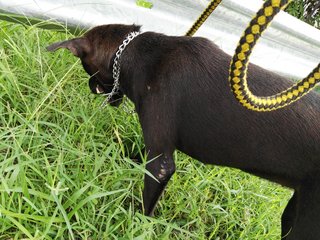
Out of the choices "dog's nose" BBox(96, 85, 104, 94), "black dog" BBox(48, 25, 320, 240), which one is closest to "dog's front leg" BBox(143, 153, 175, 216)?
"black dog" BBox(48, 25, 320, 240)

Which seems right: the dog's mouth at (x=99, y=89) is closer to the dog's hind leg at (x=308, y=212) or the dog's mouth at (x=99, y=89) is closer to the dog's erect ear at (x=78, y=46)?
the dog's erect ear at (x=78, y=46)

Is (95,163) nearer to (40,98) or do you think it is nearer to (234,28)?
(40,98)

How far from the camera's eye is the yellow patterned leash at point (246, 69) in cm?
133

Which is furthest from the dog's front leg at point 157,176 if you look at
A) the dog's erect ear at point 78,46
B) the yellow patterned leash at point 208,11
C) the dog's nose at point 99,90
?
the yellow patterned leash at point 208,11

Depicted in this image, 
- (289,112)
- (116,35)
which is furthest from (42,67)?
(289,112)

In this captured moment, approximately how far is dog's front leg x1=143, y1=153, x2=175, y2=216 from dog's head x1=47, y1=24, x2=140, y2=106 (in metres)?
0.60

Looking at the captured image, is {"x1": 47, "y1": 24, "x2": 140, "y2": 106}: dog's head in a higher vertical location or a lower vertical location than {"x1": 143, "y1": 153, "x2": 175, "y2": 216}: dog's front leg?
higher

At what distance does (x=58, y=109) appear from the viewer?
2.42 metres

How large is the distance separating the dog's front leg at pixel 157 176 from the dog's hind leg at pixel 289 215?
0.69m

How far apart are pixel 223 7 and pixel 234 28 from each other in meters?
0.28

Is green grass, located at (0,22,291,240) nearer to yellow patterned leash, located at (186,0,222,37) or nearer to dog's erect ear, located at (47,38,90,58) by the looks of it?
dog's erect ear, located at (47,38,90,58)

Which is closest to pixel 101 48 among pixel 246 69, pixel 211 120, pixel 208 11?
pixel 208 11

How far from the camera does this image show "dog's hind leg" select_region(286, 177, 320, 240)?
202cm

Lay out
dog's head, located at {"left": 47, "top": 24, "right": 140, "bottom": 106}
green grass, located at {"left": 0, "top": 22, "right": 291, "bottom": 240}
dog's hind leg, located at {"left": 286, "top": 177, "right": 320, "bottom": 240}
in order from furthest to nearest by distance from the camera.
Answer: dog's head, located at {"left": 47, "top": 24, "right": 140, "bottom": 106} < dog's hind leg, located at {"left": 286, "top": 177, "right": 320, "bottom": 240} < green grass, located at {"left": 0, "top": 22, "right": 291, "bottom": 240}
